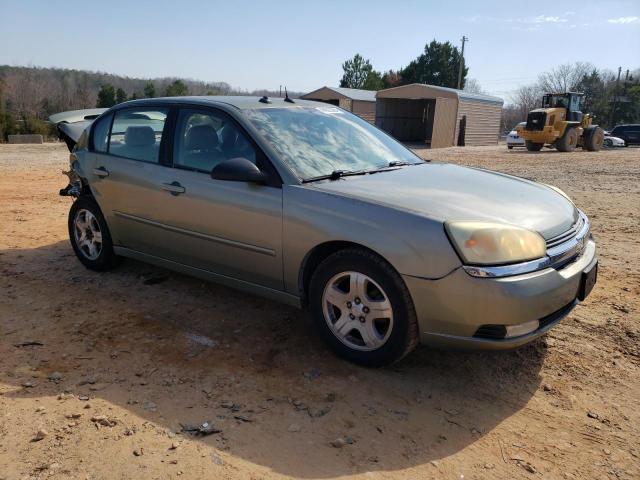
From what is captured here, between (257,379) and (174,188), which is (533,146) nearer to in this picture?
(174,188)

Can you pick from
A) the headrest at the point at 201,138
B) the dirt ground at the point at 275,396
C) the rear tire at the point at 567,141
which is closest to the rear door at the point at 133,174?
the headrest at the point at 201,138

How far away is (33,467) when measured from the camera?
2391 mm

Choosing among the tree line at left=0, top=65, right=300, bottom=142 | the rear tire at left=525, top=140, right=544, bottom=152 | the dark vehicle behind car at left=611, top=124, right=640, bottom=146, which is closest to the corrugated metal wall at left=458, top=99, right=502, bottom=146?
the rear tire at left=525, top=140, right=544, bottom=152

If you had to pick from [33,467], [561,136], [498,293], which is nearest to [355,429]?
[498,293]

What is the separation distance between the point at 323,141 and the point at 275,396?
190 cm

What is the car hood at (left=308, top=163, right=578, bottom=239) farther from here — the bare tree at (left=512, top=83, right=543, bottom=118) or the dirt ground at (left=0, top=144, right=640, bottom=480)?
the bare tree at (left=512, top=83, right=543, bottom=118)

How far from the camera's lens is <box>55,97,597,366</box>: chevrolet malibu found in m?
2.82

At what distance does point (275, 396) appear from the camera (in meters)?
2.98

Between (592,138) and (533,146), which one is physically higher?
(592,138)

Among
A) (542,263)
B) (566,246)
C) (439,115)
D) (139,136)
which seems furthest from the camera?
(439,115)

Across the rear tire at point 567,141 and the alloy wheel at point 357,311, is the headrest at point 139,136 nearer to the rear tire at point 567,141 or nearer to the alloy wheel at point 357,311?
the alloy wheel at point 357,311

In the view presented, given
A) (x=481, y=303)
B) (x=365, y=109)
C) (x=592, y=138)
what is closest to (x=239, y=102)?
(x=481, y=303)

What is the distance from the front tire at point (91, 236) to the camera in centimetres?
493

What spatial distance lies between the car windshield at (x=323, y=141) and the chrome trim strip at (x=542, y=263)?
1.32 m
